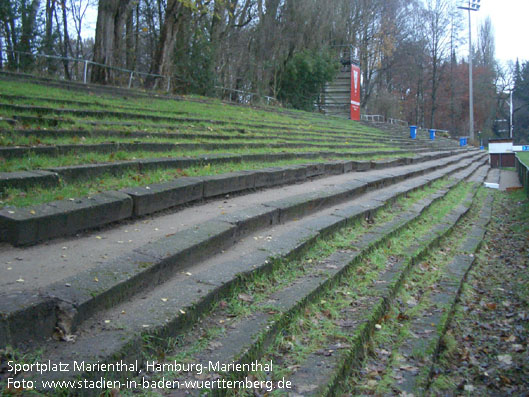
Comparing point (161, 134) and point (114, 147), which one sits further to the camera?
point (161, 134)

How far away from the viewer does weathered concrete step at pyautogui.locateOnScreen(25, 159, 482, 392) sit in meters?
2.43

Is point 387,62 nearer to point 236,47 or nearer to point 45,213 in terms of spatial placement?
point 236,47

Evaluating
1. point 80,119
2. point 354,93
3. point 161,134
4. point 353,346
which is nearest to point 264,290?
point 353,346

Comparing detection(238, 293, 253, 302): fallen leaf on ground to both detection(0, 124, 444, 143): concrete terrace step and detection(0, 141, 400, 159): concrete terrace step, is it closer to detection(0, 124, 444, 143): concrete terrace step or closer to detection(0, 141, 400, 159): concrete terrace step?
detection(0, 141, 400, 159): concrete terrace step

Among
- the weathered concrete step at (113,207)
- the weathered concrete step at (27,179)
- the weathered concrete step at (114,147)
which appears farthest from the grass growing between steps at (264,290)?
the weathered concrete step at (114,147)

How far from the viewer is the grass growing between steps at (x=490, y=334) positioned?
3166mm

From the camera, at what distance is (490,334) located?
13.0ft

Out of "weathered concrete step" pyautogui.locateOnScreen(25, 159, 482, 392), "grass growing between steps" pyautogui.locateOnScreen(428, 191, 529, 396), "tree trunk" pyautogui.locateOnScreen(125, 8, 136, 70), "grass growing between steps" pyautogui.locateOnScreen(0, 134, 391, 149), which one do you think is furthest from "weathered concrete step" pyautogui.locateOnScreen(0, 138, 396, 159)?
"tree trunk" pyautogui.locateOnScreen(125, 8, 136, 70)

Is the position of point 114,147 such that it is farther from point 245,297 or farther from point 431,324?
point 431,324

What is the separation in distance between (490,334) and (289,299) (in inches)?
72.4

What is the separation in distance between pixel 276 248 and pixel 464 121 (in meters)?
60.9

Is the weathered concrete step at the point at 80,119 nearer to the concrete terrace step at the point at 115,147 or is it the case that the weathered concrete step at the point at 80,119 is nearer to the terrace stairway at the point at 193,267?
the terrace stairway at the point at 193,267

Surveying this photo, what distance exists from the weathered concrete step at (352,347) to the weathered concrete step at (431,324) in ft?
0.90

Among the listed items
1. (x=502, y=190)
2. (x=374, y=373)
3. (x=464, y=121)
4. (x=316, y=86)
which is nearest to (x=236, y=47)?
(x=316, y=86)
